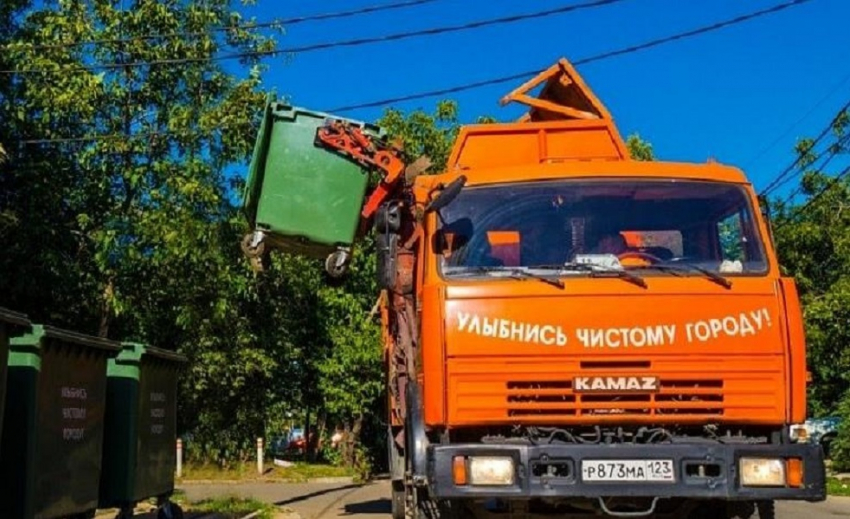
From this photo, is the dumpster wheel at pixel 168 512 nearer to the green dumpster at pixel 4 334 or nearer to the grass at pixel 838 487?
the green dumpster at pixel 4 334

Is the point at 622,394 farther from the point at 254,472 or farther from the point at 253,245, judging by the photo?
the point at 254,472

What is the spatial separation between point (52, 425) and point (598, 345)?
444 centimetres

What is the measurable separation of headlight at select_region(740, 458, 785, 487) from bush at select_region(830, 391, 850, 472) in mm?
18386

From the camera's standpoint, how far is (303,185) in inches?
335

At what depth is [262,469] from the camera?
89.5 feet

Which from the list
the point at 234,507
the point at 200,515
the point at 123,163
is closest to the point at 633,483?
the point at 200,515

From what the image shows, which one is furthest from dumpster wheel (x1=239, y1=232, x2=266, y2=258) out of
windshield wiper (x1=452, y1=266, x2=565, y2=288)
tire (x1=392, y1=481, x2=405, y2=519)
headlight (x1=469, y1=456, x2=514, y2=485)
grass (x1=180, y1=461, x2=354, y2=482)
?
grass (x1=180, y1=461, x2=354, y2=482)

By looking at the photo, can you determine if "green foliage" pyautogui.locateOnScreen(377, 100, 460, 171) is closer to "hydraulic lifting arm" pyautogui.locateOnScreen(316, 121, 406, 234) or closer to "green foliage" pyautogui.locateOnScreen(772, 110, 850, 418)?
"green foliage" pyautogui.locateOnScreen(772, 110, 850, 418)

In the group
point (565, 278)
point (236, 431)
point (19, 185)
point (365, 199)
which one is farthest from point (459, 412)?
point (236, 431)

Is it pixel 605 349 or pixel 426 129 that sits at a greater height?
pixel 426 129

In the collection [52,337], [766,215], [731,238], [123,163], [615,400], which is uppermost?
[123,163]

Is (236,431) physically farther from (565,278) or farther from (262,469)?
(565,278)

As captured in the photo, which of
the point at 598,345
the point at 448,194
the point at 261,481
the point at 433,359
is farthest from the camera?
the point at 261,481

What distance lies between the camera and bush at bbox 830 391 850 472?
22.5m
